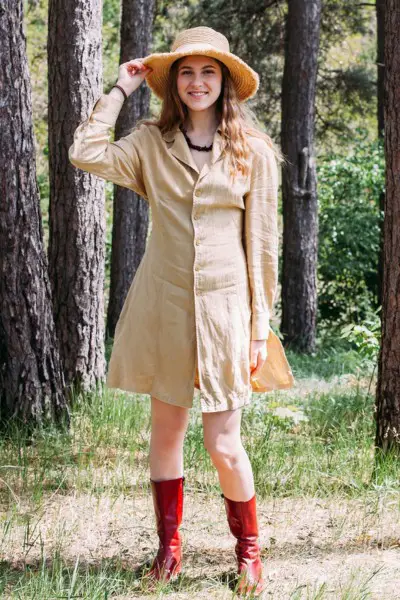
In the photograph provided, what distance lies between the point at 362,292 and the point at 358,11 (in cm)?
518

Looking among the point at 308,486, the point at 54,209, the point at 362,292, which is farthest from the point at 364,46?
the point at 308,486

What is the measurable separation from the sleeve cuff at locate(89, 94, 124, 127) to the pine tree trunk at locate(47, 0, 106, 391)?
2.60m

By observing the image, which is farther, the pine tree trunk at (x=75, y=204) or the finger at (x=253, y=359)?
the pine tree trunk at (x=75, y=204)

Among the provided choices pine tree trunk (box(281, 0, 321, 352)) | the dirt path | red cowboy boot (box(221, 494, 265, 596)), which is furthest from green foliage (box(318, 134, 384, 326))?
red cowboy boot (box(221, 494, 265, 596))

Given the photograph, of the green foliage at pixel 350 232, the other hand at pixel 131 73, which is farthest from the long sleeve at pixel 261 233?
the green foliage at pixel 350 232

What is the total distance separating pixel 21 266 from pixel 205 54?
224cm

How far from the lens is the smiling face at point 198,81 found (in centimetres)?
344

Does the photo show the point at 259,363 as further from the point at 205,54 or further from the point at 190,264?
the point at 205,54

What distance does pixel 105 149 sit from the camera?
3.42 m

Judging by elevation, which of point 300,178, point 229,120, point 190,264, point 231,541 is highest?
point 300,178

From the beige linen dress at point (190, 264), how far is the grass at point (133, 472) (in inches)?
31.2

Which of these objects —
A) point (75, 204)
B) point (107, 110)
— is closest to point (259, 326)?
point (107, 110)

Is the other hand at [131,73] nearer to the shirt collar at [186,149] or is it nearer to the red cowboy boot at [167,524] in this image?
the shirt collar at [186,149]

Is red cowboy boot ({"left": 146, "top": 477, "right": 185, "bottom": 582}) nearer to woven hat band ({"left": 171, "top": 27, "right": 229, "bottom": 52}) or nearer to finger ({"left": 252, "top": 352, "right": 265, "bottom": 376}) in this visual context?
finger ({"left": 252, "top": 352, "right": 265, "bottom": 376})
